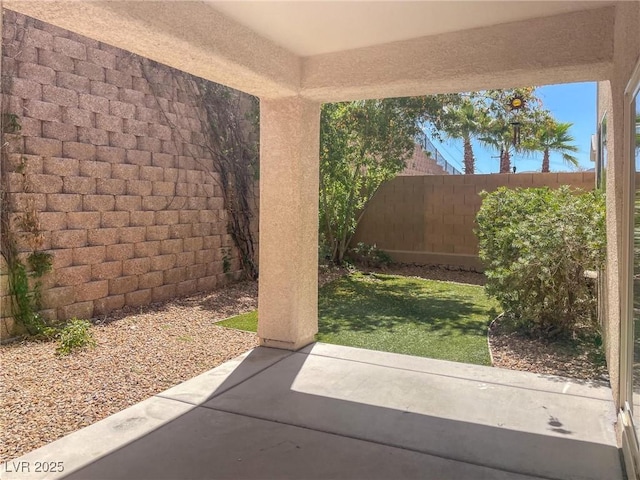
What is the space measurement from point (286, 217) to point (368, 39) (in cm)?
199

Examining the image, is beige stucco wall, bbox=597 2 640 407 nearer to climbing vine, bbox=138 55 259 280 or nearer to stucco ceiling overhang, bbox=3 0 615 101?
stucco ceiling overhang, bbox=3 0 615 101

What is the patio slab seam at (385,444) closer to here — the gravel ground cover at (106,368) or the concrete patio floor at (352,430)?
the concrete patio floor at (352,430)

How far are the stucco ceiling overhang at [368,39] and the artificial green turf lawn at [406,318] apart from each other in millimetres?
2898

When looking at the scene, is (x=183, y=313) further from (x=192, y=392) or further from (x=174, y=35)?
(x=174, y=35)

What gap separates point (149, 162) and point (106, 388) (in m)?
3.74

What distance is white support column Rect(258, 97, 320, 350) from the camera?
5324 millimetres

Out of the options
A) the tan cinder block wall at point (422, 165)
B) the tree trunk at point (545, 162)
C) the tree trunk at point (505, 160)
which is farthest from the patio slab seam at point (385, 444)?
the tree trunk at point (545, 162)

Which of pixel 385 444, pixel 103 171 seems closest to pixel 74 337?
pixel 103 171

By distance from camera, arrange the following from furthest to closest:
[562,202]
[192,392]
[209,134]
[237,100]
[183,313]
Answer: [237,100] < [209,134] < [183,313] < [562,202] < [192,392]

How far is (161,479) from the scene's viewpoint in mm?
2920

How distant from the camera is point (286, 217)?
5383 mm

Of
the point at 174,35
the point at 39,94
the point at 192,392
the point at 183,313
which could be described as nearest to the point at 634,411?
the point at 192,392

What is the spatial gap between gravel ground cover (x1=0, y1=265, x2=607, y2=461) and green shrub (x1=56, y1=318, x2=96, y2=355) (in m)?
0.10

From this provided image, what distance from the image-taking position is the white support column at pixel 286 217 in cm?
532
